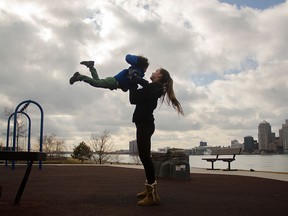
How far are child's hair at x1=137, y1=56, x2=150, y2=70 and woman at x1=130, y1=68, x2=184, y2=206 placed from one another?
246 mm

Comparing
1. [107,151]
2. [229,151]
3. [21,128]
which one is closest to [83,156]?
[107,151]

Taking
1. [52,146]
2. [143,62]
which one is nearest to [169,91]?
[143,62]

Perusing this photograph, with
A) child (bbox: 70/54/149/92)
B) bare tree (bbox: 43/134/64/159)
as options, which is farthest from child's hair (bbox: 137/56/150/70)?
bare tree (bbox: 43/134/64/159)

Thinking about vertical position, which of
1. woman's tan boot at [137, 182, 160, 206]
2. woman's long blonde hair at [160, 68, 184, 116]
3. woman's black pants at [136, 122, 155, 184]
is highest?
woman's long blonde hair at [160, 68, 184, 116]

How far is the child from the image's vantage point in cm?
406

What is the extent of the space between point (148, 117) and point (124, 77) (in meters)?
0.59

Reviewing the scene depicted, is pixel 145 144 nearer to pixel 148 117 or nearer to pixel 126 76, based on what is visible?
pixel 148 117

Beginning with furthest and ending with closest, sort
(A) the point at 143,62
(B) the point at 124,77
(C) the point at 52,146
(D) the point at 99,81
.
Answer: (C) the point at 52,146 → (A) the point at 143,62 → (B) the point at 124,77 → (D) the point at 99,81

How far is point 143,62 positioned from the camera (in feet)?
14.2

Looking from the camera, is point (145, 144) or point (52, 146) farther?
point (52, 146)

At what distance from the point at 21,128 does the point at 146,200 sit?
1543 centimetres

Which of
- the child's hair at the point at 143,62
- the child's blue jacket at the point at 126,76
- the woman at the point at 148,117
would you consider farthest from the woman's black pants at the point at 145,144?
the child's hair at the point at 143,62

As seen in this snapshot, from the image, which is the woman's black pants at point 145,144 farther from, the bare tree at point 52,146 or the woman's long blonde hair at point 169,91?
the bare tree at point 52,146

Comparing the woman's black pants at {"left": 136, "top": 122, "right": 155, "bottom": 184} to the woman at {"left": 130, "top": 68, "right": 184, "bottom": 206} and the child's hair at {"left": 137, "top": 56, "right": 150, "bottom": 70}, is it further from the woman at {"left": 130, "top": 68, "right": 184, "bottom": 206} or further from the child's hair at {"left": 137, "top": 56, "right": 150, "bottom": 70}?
the child's hair at {"left": 137, "top": 56, "right": 150, "bottom": 70}
